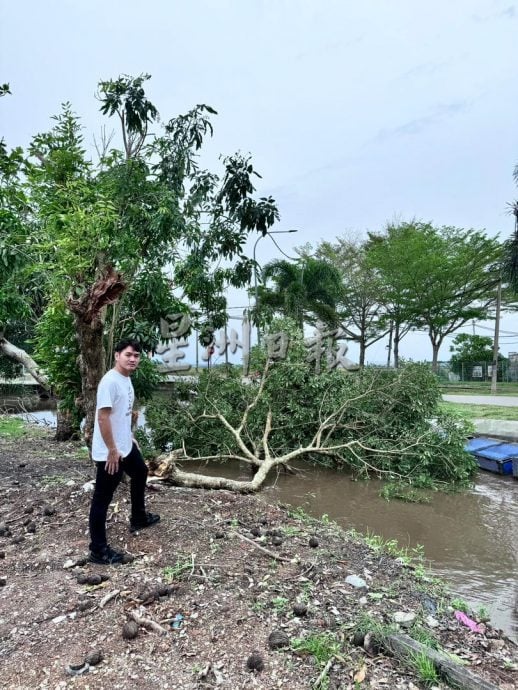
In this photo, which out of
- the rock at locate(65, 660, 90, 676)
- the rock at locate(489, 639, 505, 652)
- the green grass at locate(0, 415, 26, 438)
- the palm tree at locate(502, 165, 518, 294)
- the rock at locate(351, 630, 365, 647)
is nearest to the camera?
the rock at locate(65, 660, 90, 676)

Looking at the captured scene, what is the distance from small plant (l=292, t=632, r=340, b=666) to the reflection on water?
1879 mm

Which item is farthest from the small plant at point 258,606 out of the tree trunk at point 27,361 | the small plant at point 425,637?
the tree trunk at point 27,361

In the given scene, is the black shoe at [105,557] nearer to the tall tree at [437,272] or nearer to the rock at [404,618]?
the rock at [404,618]

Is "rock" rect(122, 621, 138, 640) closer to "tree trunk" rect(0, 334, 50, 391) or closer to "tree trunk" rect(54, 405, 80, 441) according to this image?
"tree trunk" rect(54, 405, 80, 441)

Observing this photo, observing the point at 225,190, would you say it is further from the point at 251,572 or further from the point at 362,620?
the point at 362,620

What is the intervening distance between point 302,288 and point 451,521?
1379 centimetres

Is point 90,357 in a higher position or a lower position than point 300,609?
higher

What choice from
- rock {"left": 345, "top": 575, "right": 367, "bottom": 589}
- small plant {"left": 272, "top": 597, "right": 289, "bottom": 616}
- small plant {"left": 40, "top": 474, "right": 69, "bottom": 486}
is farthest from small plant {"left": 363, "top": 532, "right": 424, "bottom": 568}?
small plant {"left": 40, "top": 474, "right": 69, "bottom": 486}

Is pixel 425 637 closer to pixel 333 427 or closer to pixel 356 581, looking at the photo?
pixel 356 581

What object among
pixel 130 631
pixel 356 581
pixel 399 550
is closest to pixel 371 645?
pixel 356 581

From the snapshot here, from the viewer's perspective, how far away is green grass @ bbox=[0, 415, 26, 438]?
30.6 feet

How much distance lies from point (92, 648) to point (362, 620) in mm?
1447

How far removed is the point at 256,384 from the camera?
902cm

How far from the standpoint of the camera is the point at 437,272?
22.2 m
